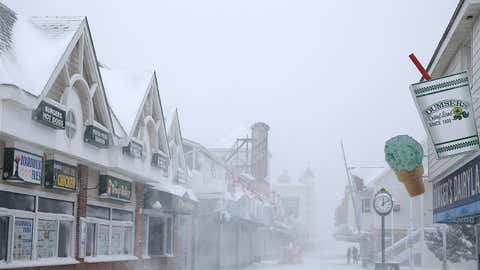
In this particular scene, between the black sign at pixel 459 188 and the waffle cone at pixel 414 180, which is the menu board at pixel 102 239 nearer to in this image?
the black sign at pixel 459 188

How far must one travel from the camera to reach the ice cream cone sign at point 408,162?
380 inches

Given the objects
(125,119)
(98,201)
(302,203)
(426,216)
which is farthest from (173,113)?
(302,203)

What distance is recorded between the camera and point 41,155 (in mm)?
13367

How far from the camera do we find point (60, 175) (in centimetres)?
1434

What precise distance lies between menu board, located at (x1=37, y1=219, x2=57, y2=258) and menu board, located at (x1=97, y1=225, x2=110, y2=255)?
295cm

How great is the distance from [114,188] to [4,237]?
5.77 m

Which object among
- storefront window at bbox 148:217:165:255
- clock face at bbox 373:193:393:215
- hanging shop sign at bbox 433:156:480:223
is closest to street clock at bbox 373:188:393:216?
clock face at bbox 373:193:393:215

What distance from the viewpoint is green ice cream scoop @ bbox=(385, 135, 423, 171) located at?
10005mm

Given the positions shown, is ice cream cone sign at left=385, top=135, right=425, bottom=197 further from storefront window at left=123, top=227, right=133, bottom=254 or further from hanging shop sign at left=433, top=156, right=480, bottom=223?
storefront window at left=123, top=227, right=133, bottom=254

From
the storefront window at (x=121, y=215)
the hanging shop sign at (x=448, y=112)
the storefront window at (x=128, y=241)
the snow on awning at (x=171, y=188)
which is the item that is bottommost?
the storefront window at (x=128, y=241)

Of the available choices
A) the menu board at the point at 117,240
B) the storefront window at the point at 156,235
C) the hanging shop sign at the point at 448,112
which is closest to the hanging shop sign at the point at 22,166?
the menu board at the point at 117,240

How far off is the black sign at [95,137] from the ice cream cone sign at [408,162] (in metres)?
7.03

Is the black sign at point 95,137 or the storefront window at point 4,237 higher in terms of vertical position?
the black sign at point 95,137

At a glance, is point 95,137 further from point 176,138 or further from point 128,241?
point 176,138
